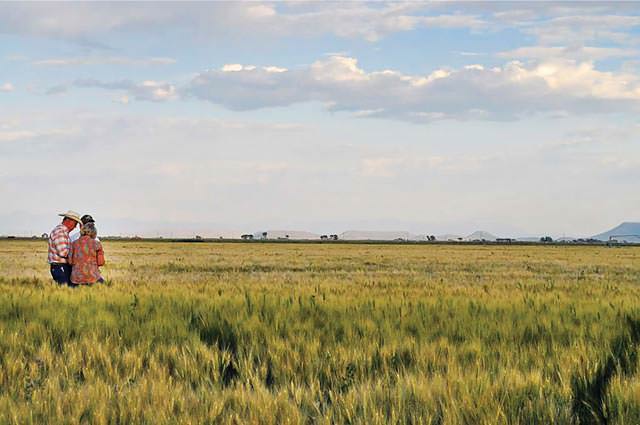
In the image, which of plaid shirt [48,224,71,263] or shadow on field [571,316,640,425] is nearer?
shadow on field [571,316,640,425]

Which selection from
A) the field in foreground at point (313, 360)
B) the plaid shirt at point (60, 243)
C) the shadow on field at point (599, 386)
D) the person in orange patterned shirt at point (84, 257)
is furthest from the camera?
the plaid shirt at point (60, 243)

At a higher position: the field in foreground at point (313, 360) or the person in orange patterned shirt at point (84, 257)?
the person in orange patterned shirt at point (84, 257)

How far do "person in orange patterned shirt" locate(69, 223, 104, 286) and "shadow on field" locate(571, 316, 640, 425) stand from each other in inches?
490

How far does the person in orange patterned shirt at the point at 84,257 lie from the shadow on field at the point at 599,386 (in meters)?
12.5

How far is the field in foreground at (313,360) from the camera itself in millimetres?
5258

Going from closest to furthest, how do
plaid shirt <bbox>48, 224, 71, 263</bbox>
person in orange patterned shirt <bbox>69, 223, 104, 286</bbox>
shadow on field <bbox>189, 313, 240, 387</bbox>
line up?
shadow on field <bbox>189, 313, 240, 387</bbox>, person in orange patterned shirt <bbox>69, 223, 104, 286</bbox>, plaid shirt <bbox>48, 224, 71, 263</bbox>

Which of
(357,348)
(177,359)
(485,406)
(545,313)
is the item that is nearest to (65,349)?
(177,359)

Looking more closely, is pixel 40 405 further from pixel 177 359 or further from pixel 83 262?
pixel 83 262

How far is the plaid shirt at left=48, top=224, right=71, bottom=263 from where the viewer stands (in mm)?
16906

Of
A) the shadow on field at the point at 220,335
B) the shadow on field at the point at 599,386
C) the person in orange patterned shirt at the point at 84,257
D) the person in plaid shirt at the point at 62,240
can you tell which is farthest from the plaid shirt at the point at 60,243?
the shadow on field at the point at 599,386

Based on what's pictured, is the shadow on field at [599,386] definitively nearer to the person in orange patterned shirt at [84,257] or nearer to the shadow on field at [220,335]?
the shadow on field at [220,335]

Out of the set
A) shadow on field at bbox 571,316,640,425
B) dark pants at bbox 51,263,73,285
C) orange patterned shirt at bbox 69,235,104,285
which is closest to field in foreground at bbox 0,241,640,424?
shadow on field at bbox 571,316,640,425

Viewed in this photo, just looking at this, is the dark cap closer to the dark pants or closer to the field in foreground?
the dark pants

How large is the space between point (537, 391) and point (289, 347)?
2923 mm
